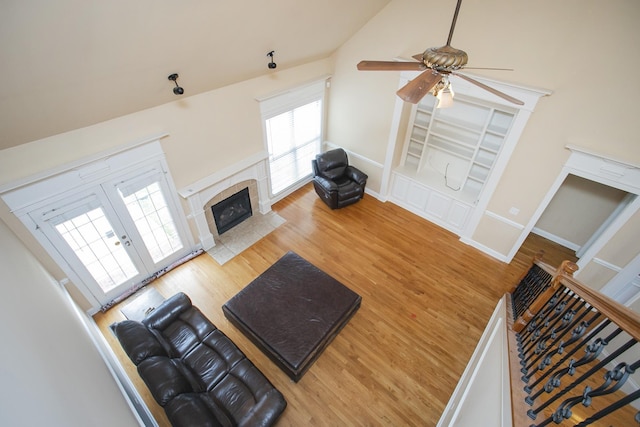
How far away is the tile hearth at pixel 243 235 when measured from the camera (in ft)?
17.3

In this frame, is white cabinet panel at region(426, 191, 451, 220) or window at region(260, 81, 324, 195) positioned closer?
window at region(260, 81, 324, 195)

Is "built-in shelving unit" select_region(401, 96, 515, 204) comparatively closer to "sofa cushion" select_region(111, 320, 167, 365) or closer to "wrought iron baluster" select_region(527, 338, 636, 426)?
"wrought iron baluster" select_region(527, 338, 636, 426)

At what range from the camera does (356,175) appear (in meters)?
6.36

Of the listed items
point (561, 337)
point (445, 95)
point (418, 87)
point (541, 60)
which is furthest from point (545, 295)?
point (541, 60)

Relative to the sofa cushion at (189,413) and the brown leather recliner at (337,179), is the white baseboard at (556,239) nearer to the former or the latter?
the brown leather recliner at (337,179)

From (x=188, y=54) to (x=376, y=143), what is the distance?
3.90m

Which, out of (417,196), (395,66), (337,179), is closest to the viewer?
(395,66)

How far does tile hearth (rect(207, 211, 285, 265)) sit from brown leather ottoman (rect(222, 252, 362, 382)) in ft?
3.76

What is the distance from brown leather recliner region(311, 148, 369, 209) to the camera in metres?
6.11

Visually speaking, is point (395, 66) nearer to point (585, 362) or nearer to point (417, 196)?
point (585, 362)

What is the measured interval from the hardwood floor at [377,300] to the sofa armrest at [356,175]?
0.53 meters

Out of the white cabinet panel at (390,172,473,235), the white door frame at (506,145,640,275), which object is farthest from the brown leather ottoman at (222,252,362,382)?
the white door frame at (506,145,640,275)

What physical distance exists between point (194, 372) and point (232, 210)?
9.62ft

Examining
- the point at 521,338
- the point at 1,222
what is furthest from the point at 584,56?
the point at 1,222
